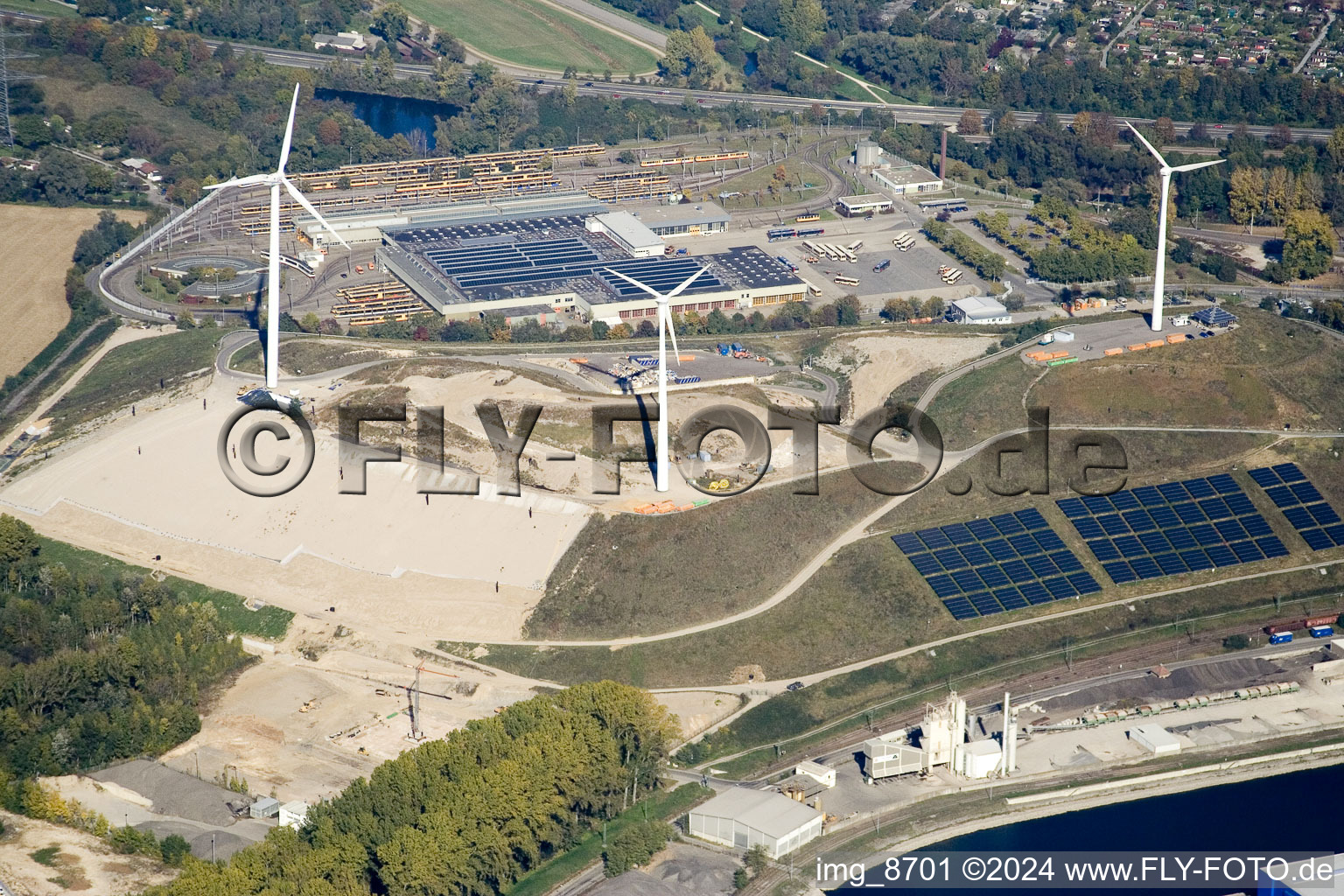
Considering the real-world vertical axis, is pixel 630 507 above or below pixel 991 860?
above

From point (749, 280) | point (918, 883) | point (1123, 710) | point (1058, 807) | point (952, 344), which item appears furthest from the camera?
point (749, 280)

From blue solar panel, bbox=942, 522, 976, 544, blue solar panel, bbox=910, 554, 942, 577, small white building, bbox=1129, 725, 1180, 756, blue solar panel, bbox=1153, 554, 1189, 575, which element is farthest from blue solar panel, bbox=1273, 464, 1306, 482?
small white building, bbox=1129, 725, 1180, 756

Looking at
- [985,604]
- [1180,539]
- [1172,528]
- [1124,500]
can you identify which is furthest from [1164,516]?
[985,604]

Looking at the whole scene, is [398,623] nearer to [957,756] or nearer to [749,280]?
[957,756]

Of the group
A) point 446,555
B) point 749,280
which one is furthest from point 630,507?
point 749,280

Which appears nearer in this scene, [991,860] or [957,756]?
[991,860]

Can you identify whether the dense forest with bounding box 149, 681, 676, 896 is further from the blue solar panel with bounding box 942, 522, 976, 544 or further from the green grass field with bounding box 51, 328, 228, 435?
the green grass field with bounding box 51, 328, 228, 435

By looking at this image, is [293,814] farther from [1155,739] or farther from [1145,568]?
[1145,568]
